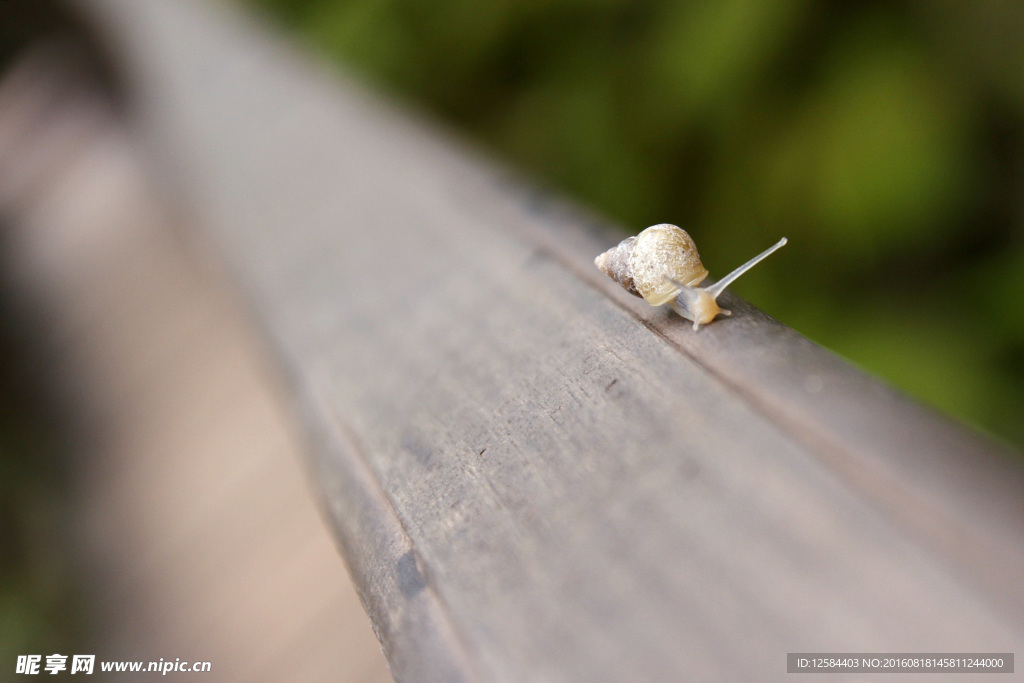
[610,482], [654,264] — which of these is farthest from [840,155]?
[610,482]

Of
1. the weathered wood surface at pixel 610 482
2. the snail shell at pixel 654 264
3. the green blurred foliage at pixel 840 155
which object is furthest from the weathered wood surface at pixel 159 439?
the green blurred foliage at pixel 840 155

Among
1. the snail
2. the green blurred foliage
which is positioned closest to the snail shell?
the snail

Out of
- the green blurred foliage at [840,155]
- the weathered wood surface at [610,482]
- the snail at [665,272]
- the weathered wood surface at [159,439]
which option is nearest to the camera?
the weathered wood surface at [610,482]

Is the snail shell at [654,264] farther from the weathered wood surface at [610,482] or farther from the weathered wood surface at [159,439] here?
the weathered wood surface at [159,439]

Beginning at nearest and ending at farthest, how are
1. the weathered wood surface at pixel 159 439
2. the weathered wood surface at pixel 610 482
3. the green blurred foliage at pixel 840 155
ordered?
the weathered wood surface at pixel 610 482, the weathered wood surface at pixel 159 439, the green blurred foliage at pixel 840 155

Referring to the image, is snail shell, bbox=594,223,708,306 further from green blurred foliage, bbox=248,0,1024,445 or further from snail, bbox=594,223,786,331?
green blurred foliage, bbox=248,0,1024,445

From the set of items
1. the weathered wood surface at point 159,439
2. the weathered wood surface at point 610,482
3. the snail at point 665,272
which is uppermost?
the snail at point 665,272

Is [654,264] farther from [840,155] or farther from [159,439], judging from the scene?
[840,155]
